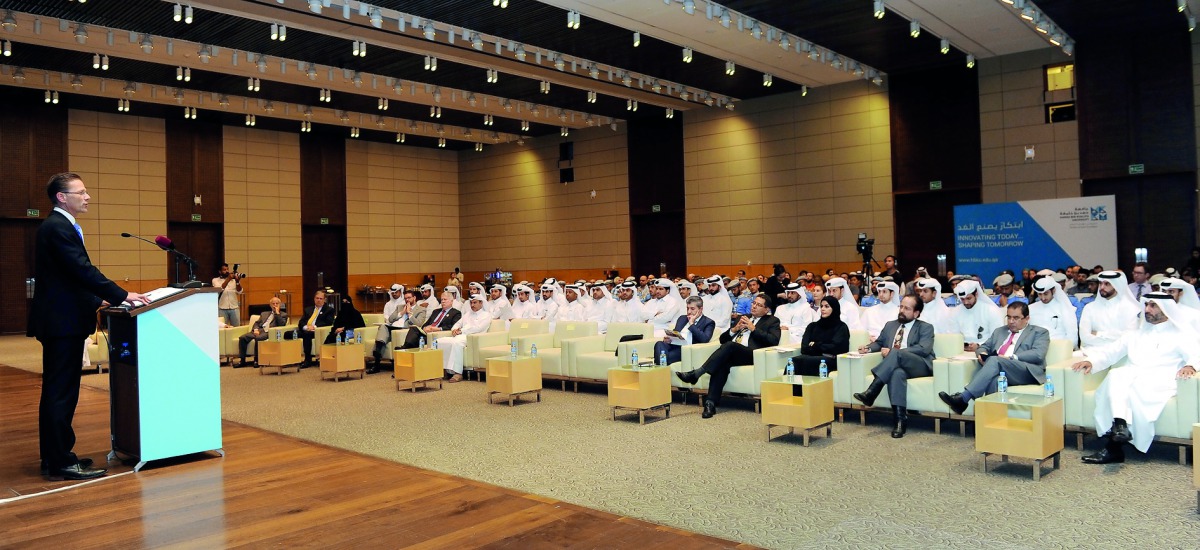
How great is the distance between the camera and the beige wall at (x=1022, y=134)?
1387 cm

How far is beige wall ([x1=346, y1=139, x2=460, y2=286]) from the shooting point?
21797 millimetres

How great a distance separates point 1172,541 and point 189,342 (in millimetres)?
5274

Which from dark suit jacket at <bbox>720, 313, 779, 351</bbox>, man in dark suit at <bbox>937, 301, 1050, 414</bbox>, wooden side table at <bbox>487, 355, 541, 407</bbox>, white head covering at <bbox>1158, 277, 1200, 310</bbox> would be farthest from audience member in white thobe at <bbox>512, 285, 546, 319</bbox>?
white head covering at <bbox>1158, 277, 1200, 310</bbox>

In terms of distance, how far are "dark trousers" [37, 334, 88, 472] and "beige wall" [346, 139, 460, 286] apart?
17.6 metres

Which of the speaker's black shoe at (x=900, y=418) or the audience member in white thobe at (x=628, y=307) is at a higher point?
the audience member in white thobe at (x=628, y=307)

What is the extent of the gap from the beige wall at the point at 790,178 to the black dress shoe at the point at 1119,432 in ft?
36.6

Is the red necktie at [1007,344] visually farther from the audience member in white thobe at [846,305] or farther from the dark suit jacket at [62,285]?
the dark suit jacket at [62,285]

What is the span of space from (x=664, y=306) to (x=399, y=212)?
13.7m

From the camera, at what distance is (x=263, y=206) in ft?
65.8

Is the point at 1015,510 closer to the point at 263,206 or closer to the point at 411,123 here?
the point at 411,123

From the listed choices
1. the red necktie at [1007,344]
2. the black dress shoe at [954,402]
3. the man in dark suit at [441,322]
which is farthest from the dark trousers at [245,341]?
the red necktie at [1007,344]

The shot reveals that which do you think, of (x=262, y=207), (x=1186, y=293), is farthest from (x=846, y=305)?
(x=262, y=207)

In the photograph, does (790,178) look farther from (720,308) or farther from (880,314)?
(880,314)

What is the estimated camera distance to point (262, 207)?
2003 cm
